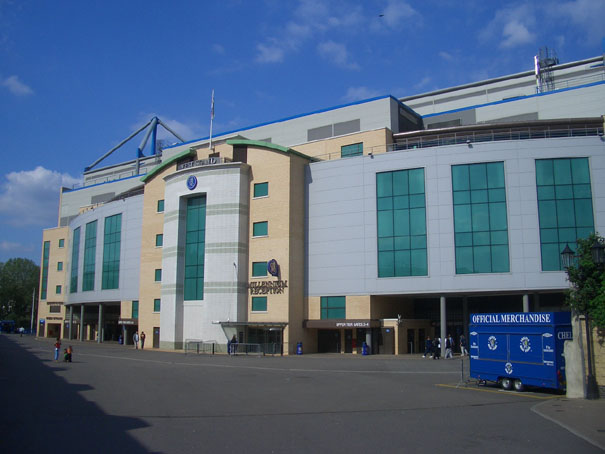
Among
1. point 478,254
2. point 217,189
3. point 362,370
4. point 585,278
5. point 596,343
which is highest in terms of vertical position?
point 217,189

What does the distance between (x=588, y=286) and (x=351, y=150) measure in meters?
34.4

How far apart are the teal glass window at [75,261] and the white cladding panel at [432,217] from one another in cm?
3889

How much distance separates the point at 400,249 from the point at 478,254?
6.04m

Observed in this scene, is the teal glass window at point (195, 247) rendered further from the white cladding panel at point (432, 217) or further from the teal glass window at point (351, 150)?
the teal glass window at point (351, 150)

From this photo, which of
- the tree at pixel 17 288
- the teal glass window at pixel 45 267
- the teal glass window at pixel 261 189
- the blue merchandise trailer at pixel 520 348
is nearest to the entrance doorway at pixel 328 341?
the teal glass window at pixel 261 189

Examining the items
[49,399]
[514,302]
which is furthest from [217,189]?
[49,399]

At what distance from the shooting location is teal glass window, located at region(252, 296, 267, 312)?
47128mm

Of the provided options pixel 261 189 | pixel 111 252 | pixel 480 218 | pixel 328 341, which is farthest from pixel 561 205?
pixel 111 252

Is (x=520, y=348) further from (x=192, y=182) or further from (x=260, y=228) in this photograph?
(x=192, y=182)

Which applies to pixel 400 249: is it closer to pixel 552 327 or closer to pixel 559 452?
pixel 552 327

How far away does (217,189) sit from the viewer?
1950 inches

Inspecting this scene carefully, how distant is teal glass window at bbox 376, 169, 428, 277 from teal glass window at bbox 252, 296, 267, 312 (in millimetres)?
10017

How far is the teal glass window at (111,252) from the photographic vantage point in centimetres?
6469

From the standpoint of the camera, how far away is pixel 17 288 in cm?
12338
